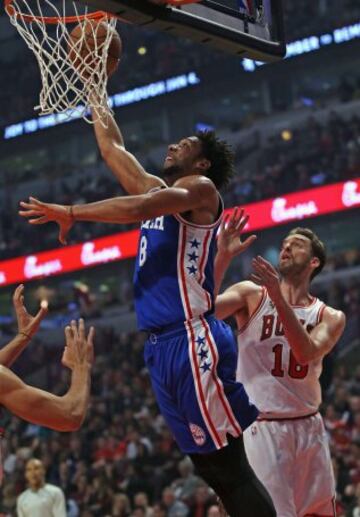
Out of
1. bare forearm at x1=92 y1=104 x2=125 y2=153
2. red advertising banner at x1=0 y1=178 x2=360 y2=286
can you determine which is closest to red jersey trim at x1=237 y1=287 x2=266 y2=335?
bare forearm at x1=92 y1=104 x2=125 y2=153

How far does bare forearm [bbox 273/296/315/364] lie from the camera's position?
4918 millimetres

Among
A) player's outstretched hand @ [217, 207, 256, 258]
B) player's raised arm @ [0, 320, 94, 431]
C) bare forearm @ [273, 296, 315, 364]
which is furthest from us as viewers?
player's outstretched hand @ [217, 207, 256, 258]

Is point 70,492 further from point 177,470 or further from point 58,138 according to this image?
point 58,138

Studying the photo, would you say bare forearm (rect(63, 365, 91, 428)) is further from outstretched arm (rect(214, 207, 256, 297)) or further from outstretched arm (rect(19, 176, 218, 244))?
outstretched arm (rect(214, 207, 256, 297))

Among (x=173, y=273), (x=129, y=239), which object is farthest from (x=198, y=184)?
(x=129, y=239)

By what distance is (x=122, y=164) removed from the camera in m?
5.12

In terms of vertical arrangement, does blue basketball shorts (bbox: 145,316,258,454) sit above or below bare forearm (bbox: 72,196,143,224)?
below

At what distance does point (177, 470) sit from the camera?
13.2 metres

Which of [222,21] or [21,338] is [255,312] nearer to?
[21,338]

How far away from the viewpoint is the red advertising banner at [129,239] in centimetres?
1919

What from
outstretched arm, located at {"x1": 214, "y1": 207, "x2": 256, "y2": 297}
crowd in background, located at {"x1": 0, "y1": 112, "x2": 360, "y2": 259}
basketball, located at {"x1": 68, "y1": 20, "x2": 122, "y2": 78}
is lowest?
outstretched arm, located at {"x1": 214, "y1": 207, "x2": 256, "y2": 297}

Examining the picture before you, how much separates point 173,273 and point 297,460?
1369mm

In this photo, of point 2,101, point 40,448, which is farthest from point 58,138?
point 40,448

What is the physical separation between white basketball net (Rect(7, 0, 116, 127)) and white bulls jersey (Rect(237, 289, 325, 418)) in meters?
1.39
